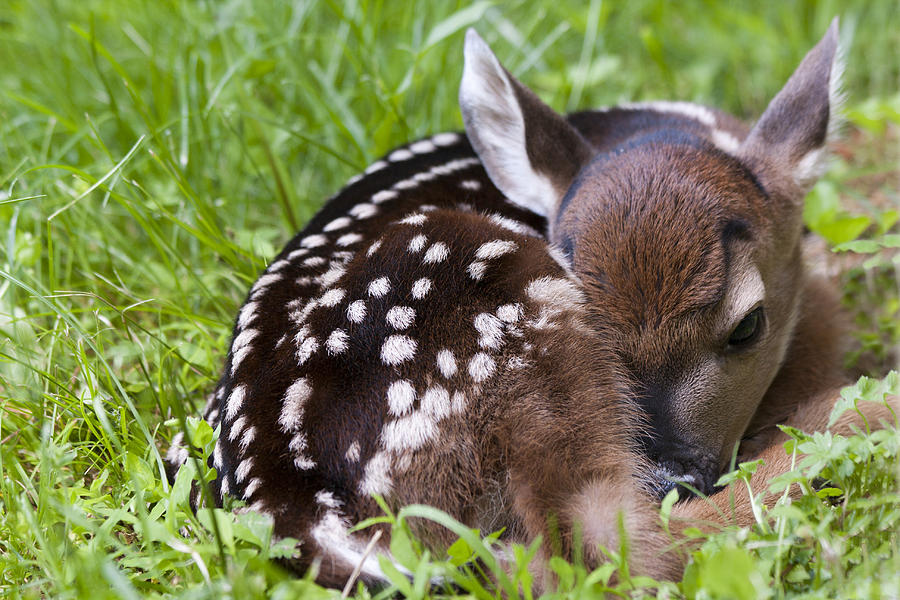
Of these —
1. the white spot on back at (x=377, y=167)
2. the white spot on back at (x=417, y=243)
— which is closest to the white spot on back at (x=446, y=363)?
the white spot on back at (x=417, y=243)

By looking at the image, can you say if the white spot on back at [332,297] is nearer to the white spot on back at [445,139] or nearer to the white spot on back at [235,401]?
the white spot on back at [235,401]

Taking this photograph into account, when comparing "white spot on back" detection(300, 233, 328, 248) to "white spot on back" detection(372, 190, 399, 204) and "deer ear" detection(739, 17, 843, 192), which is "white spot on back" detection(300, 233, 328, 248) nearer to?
"white spot on back" detection(372, 190, 399, 204)

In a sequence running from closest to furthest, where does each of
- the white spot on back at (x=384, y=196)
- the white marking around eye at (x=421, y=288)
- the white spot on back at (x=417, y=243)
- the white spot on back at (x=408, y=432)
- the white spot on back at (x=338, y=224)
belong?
the white spot on back at (x=408, y=432) < the white marking around eye at (x=421, y=288) < the white spot on back at (x=417, y=243) < the white spot on back at (x=338, y=224) < the white spot on back at (x=384, y=196)

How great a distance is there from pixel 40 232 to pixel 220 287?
2.02ft

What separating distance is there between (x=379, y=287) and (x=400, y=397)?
34 centimetres

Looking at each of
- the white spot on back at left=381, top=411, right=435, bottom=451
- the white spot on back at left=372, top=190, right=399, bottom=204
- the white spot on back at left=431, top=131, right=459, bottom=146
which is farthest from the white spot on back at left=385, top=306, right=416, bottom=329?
the white spot on back at left=431, top=131, right=459, bottom=146

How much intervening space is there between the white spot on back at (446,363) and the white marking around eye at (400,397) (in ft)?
0.29

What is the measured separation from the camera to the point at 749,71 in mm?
4512

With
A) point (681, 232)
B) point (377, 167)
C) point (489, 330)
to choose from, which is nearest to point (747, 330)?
point (681, 232)

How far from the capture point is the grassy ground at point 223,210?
1.69m

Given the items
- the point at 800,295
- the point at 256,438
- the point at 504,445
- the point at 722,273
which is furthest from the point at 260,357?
the point at 800,295

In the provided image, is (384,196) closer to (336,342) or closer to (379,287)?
(379,287)

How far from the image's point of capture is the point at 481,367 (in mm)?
1986

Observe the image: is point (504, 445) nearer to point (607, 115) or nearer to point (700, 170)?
point (700, 170)
